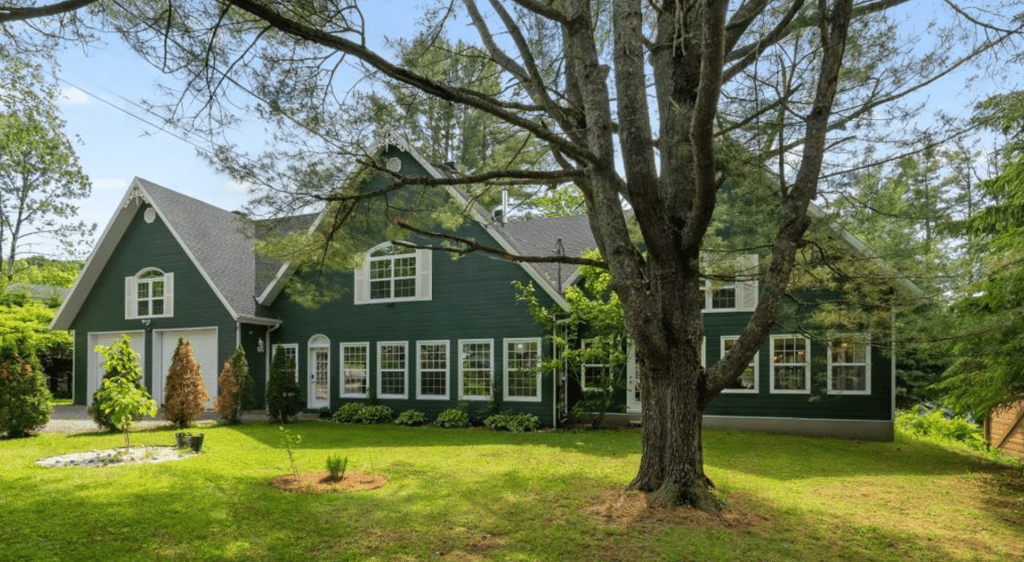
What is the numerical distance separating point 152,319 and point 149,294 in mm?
720

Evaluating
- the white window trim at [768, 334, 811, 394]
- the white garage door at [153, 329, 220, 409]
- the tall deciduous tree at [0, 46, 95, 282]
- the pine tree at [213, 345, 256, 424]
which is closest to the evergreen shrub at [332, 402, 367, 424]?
the pine tree at [213, 345, 256, 424]

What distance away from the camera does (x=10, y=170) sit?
90.8ft

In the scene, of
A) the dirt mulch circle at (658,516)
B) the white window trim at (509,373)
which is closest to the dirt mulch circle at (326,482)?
the dirt mulch circle at (658,516)

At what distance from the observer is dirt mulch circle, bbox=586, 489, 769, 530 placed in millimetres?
5898

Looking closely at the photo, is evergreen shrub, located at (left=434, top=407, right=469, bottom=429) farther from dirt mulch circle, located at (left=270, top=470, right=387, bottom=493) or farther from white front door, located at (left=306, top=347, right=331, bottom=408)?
dirt mulch circle, located at (left=270, top=470, right=387, bottom=493)

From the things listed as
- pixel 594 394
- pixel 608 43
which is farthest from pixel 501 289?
pixel 608 43

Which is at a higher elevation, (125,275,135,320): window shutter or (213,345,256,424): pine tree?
(125,275,135,320): window shutter

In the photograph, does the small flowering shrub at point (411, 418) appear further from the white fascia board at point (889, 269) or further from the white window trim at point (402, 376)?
the white fascia board at point (889, 269)

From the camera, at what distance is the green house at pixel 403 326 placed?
45.0ft

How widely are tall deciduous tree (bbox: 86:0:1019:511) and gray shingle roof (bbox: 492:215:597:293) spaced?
727 centimetres

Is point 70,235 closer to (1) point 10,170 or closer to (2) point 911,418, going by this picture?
(1) point 10,170

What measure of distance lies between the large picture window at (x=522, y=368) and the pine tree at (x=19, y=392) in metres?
9.26

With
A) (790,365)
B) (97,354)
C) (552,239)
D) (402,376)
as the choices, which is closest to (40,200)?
(97,354)

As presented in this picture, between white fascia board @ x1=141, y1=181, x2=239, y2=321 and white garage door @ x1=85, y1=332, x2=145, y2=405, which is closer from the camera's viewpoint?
white fascia board @ x1=141, y1=181, x2=239, y2=321
